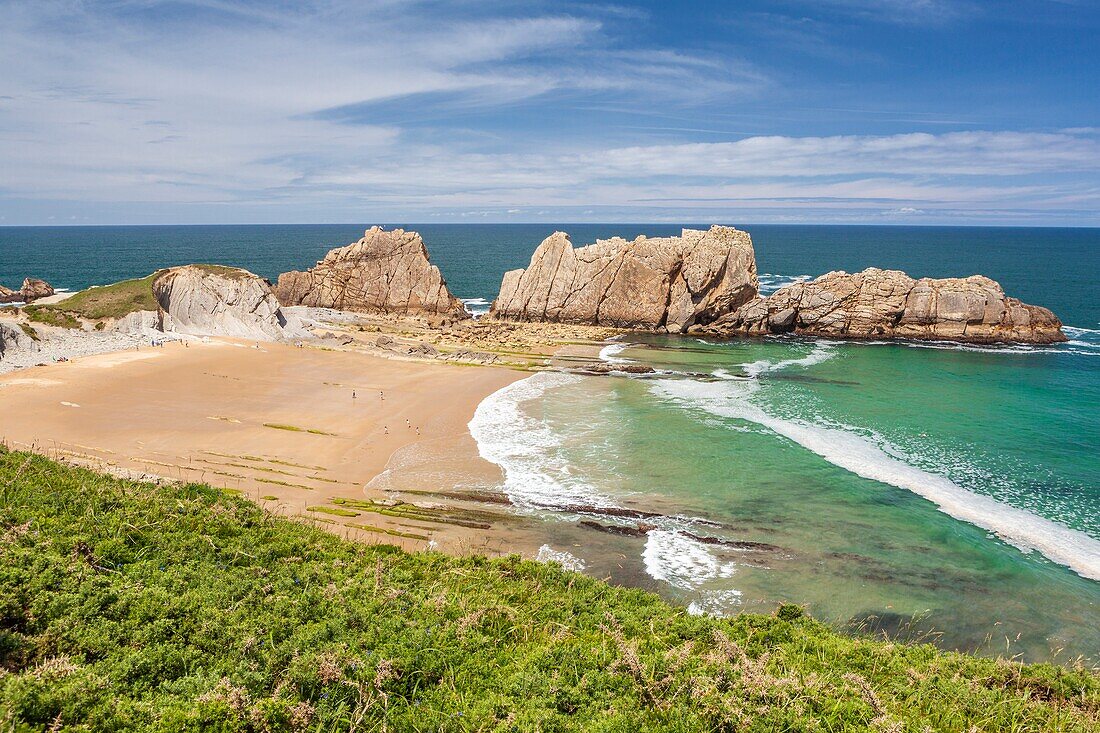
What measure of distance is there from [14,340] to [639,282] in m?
53.6

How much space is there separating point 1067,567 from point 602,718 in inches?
792

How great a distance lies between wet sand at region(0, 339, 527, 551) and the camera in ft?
69.4

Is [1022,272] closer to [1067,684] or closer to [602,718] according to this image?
[1067,684]

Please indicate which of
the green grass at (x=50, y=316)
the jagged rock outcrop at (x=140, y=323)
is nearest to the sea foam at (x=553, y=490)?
the jagged rock outcrop at (x=140, y=323)

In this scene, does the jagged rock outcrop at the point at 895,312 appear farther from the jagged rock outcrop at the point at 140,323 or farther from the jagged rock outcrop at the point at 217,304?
the jagged rock outcrop at the point at 140,323

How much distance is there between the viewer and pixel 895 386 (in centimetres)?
4316

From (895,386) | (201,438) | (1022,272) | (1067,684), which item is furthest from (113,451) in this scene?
(1022,272)

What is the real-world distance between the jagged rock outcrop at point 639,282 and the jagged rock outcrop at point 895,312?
3.00m

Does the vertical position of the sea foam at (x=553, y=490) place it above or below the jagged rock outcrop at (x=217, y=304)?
below

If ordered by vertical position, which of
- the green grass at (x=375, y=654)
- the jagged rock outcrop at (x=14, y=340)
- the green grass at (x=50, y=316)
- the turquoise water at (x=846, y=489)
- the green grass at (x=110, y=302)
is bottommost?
the turquoise water at (x=846, y=489)

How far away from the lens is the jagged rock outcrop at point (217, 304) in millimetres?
52281

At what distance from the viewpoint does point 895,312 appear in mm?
62344

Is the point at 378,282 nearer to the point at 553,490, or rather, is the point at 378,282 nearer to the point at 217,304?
the point at 217,304

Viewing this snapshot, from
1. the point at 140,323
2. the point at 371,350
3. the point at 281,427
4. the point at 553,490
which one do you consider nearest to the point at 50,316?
the point at 140,323
